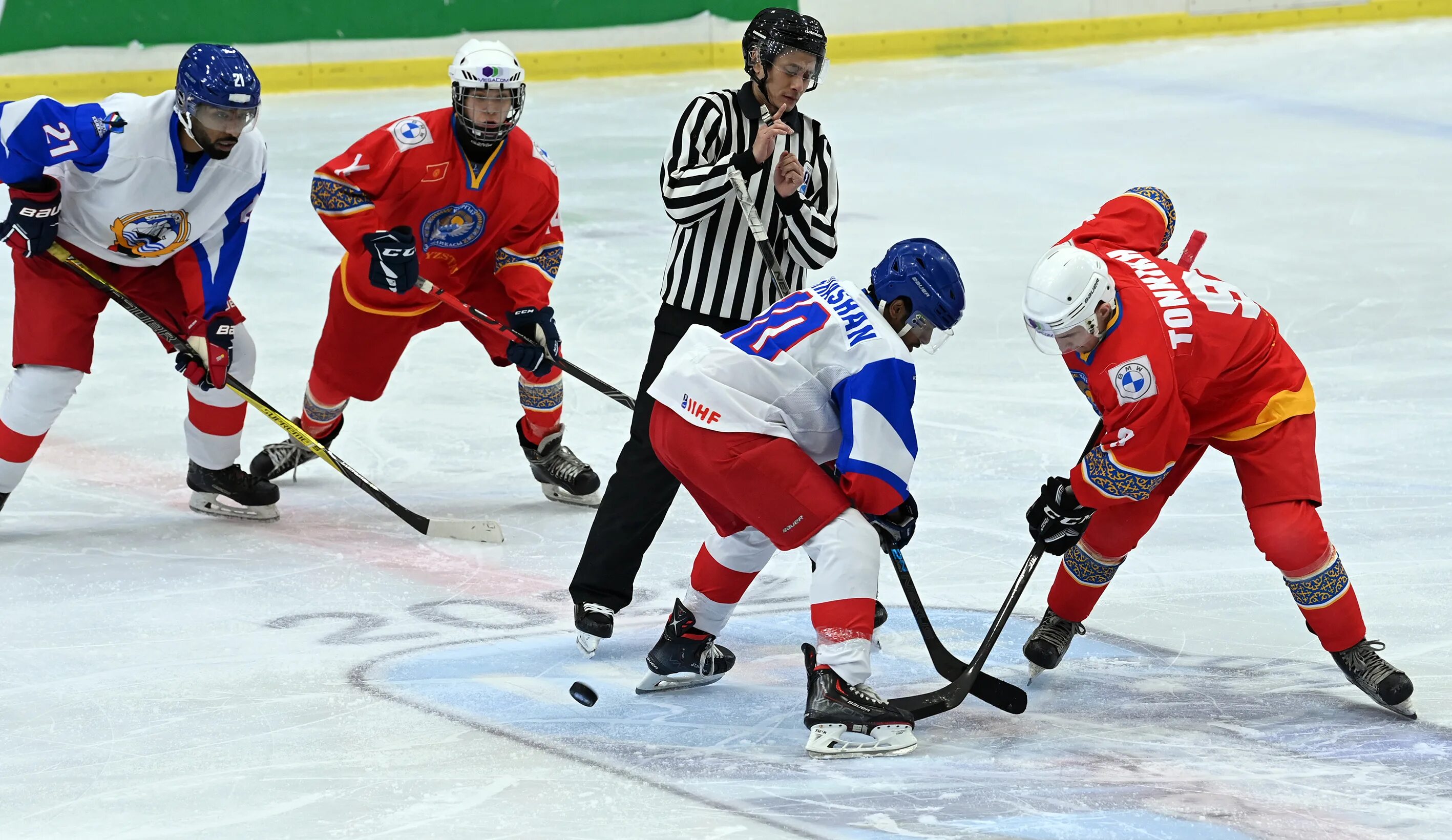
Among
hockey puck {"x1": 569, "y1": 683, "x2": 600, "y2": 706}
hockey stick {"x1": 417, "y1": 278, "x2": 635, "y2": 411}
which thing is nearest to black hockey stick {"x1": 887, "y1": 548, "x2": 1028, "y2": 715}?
hockey puck {"x1": 569, "y1": 683, "x2": 600, "y2": 706}

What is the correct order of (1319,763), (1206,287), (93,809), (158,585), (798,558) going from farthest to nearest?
Answer: (798,558)
(158,585)
(1206,287)
(1319,763)
(93,809)

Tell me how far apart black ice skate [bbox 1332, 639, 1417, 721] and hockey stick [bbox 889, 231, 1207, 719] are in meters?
0.58

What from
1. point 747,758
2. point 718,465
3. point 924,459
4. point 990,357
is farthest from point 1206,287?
point 990,357

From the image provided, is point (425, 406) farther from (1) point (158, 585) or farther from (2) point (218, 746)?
(2) point (218, 746)

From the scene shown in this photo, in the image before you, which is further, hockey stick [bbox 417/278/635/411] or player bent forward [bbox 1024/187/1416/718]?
hockey stick [bbox 417/278/635/411]

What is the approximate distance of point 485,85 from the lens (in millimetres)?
3863

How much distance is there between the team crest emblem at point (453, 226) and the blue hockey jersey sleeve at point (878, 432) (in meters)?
1.61

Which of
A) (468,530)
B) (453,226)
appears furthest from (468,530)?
(453,226)

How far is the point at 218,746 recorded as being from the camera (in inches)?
112

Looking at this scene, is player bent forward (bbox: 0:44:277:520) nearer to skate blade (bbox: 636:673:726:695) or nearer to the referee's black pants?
the referee's black pants

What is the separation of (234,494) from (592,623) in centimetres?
138

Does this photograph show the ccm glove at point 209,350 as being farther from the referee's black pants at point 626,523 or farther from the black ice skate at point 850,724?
the black ice skate at point 850,724

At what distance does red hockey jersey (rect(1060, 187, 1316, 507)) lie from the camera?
291 centimetres

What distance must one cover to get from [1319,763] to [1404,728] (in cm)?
27
